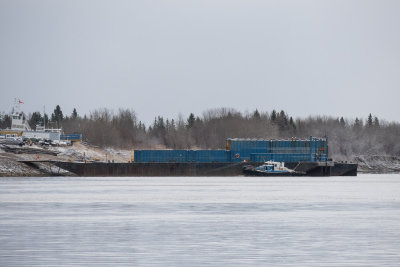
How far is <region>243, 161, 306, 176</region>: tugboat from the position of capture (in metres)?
136

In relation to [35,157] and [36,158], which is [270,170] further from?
[35,157]

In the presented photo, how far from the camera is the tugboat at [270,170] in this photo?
13588 cm

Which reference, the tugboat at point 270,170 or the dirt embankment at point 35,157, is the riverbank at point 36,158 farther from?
the tugboat at point 270,170

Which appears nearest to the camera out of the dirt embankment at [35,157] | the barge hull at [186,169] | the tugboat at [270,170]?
the dirt embankment at [35,157]

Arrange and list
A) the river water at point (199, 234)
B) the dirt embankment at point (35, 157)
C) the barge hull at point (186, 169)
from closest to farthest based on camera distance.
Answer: the river water at point (199, 234)
the dirt embankment at point (35, 157)
the barge hull at point (186, 169)

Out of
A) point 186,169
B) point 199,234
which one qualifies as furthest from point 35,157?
point 199,234

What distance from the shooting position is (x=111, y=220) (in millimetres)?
42906

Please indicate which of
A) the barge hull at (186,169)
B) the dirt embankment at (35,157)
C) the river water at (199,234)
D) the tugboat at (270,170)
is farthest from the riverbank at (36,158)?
the river water at (199,234)

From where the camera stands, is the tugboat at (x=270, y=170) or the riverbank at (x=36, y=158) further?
the tugboat at (x=270, y=170)

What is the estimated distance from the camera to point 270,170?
136 m

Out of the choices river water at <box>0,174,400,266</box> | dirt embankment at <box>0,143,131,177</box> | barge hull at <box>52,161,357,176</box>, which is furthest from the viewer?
barge hull at <box>52,161,357,176</box>

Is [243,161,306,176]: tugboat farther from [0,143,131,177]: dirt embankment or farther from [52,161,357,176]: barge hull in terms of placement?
[0,143,131,177]: dirt embankment

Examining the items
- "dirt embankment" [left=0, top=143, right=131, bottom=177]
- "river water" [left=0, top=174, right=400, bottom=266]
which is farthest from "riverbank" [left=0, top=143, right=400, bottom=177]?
"river water" [left=0, top=174, right=400, bottom=266]

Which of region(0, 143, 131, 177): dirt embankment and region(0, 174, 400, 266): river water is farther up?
region(0, 143, 131, 177): dirt embankment
